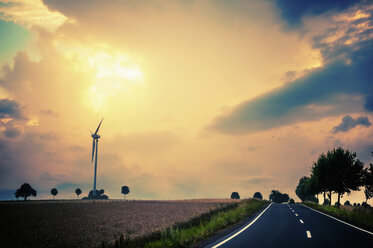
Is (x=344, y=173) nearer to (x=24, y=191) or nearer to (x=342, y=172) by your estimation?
(x=342, y=172)

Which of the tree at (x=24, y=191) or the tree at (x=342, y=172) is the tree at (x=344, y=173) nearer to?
the tree at (x=342, y=172)

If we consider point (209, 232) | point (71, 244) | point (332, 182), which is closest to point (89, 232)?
point (71, 244)

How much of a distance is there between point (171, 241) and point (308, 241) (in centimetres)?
543

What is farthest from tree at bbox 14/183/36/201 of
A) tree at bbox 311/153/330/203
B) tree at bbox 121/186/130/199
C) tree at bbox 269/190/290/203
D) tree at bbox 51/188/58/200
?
tree at bbox 269/190/290/203

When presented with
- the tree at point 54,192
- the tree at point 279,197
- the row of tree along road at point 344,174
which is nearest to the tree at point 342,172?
the row of tree along road at point 344,174

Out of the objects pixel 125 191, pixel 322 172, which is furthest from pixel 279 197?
pixel 322 172

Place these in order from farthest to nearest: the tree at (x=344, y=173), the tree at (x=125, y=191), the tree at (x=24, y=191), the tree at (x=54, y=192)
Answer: the tree at (x=125, y=191) < the tree at (x=54, y=192) < the tree at (x=24, y=191) < the tree at (x=344, y=173)

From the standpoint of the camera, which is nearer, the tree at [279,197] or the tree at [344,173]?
the tree at [344,173]

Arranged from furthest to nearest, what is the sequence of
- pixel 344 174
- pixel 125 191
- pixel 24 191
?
pixel 125 191 → pixel 24 191 → pixel 344 174

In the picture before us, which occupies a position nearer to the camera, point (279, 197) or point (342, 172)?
point (342, 172)

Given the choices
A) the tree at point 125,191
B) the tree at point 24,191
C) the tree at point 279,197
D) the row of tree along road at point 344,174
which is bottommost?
the tree at point 279,197

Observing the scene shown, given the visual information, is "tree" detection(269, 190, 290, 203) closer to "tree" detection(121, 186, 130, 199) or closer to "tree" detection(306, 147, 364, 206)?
"tree" detection(121, 186, 130, 199)

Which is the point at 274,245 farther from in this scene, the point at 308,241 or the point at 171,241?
the point at 171,241

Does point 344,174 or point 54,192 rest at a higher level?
point 344,174
